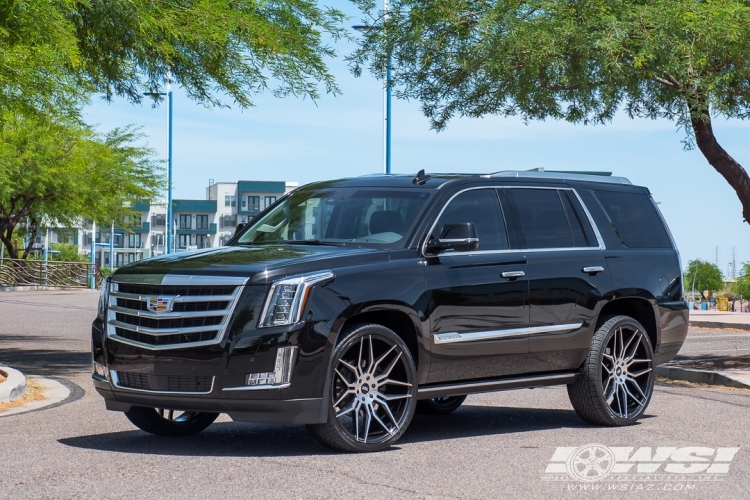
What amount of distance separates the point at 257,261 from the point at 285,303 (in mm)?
454

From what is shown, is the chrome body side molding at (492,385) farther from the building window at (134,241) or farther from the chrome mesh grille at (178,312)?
the building window at (134,241)

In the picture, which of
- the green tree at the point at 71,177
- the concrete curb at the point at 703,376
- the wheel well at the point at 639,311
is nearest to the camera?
the wheel well at the point at 639,311

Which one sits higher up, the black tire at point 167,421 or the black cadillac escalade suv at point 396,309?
the black cadillac escalade suv at point 396,309

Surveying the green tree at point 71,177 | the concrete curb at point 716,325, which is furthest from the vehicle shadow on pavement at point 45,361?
the green tree at point 71,177

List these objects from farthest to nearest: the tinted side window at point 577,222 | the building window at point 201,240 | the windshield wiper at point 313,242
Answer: the building window at point 201,240
the tinted side window at point 577,222
the windshield wiper at point 313,242

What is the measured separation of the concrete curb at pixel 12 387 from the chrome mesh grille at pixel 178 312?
3627 mm

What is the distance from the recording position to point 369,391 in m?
7.86

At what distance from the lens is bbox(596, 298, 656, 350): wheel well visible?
10086 mm

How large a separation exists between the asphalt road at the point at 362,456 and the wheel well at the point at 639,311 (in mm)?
774

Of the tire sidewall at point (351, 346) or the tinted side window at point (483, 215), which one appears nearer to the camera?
the tire sidewall at point (351, 346)

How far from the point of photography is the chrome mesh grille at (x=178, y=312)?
7.50 m

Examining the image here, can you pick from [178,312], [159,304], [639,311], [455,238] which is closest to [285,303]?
[178,312]

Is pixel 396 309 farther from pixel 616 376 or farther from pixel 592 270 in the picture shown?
pixel 616 376

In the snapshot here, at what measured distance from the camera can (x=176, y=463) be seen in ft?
24.3
